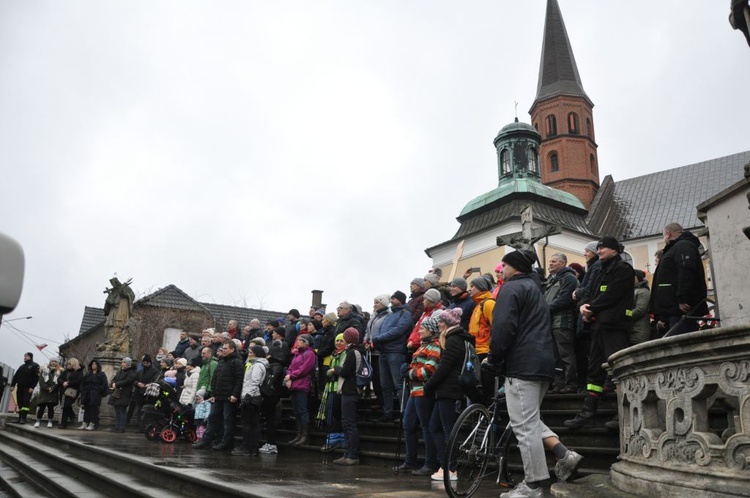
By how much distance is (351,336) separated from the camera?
30.3 feet

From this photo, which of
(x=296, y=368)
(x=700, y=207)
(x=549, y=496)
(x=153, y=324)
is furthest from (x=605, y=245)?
(x=153, y=324)

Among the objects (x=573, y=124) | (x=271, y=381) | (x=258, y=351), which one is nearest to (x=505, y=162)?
(x=573, y=124)

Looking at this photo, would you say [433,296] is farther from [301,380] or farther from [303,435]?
[303,435]

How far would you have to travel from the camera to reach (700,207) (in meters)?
9.62

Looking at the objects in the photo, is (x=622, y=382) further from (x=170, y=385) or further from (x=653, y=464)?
(x=170, y=385)

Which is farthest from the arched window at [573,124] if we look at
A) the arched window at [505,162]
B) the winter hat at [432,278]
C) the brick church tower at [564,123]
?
the winter hat at [432,278]

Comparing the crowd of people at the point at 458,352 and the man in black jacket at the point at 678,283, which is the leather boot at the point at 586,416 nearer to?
the crowd of people at the point at 458,352

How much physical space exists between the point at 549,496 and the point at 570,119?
59004mm

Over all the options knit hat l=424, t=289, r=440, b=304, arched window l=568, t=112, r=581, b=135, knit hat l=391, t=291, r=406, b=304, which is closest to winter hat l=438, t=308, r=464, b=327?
knit hat l=424, t=289, r=440, b=304

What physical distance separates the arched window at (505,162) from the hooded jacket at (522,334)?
43.6 m

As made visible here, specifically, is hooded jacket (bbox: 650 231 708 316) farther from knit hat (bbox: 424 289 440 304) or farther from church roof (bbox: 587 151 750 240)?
church roof (bbox: 587 151 750 240)

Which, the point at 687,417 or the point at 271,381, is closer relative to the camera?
the point at 687,417

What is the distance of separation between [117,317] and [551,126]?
48458 millimetres

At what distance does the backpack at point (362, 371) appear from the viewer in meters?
9.12
